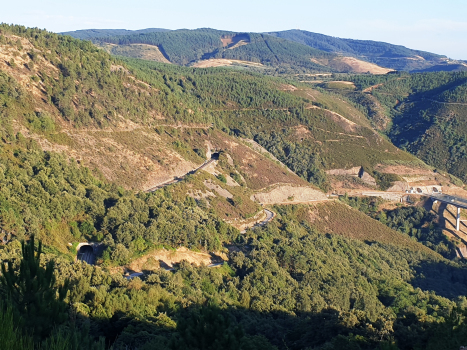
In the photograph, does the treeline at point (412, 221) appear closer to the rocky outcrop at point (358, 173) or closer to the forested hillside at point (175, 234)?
the forested hillside at point (175, 234)

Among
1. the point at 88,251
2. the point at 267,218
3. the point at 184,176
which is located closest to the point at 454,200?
the point at 267,218

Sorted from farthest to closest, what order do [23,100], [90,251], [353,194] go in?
1. [353,194]
2. [23,100]
3. [90,251]

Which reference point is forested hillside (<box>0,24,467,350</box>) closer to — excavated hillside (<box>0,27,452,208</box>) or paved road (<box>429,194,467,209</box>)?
excavated hillside (<box>0,27,452,208</box>)

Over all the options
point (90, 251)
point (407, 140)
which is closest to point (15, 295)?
point (90, 251)

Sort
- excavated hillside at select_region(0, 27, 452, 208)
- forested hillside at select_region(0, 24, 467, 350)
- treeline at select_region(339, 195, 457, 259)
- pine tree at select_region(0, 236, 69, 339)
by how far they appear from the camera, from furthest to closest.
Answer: treeline at select_region(339, 195, 457, 259) → excavated hillside at select_region(0, 27, 452, 208) → forested hillside at select_region(0, 24, 467, 350) → pine tree at select_region(0, 236, 69, 339)

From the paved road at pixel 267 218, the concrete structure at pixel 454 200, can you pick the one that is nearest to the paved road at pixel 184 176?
the paved road at pixel 267 218

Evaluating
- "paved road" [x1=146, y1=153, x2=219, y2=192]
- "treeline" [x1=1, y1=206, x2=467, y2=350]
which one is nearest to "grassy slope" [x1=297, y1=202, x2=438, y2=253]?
"treeline" [x1=1, y1=206, x2=467, y2=350]

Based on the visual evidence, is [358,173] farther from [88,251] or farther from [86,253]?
[86,253]

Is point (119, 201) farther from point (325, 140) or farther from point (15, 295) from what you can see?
point (325, 140)
